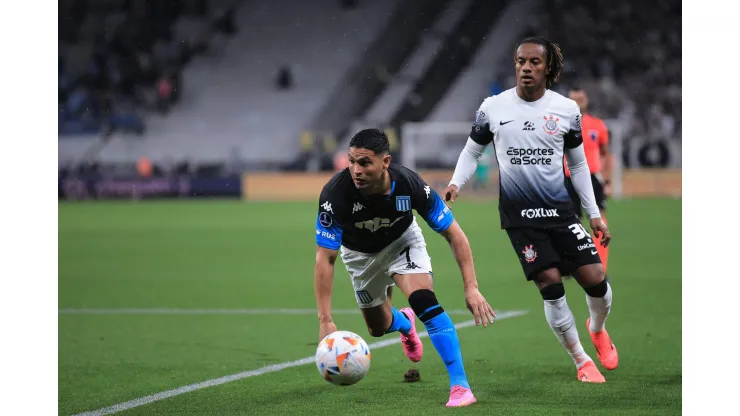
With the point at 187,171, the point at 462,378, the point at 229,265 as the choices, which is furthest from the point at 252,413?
the point at 187,171

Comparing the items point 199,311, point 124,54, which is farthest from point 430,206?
point 124,54

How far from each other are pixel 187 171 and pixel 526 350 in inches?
1021

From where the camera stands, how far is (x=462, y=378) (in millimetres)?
5953

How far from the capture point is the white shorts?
21.1 ft

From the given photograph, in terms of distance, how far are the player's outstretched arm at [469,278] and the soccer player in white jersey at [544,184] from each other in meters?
0.40

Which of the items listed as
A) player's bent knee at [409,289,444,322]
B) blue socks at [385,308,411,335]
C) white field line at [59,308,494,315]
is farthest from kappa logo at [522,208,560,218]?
white field line at [59,308,494,315]

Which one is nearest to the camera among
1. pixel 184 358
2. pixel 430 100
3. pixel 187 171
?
pixel 184 358

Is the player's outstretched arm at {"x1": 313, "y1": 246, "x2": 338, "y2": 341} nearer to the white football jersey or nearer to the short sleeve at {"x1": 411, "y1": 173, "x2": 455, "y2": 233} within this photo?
the short sleeve at {"x1": 411, "y1": 173, "x2": 455, "y2": 233}

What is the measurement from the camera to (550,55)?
6.53m

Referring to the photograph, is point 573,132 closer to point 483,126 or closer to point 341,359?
point 483,126

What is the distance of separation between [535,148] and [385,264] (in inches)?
45.9

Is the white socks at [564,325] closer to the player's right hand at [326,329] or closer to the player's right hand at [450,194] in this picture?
the player's right hand at [450,194]
